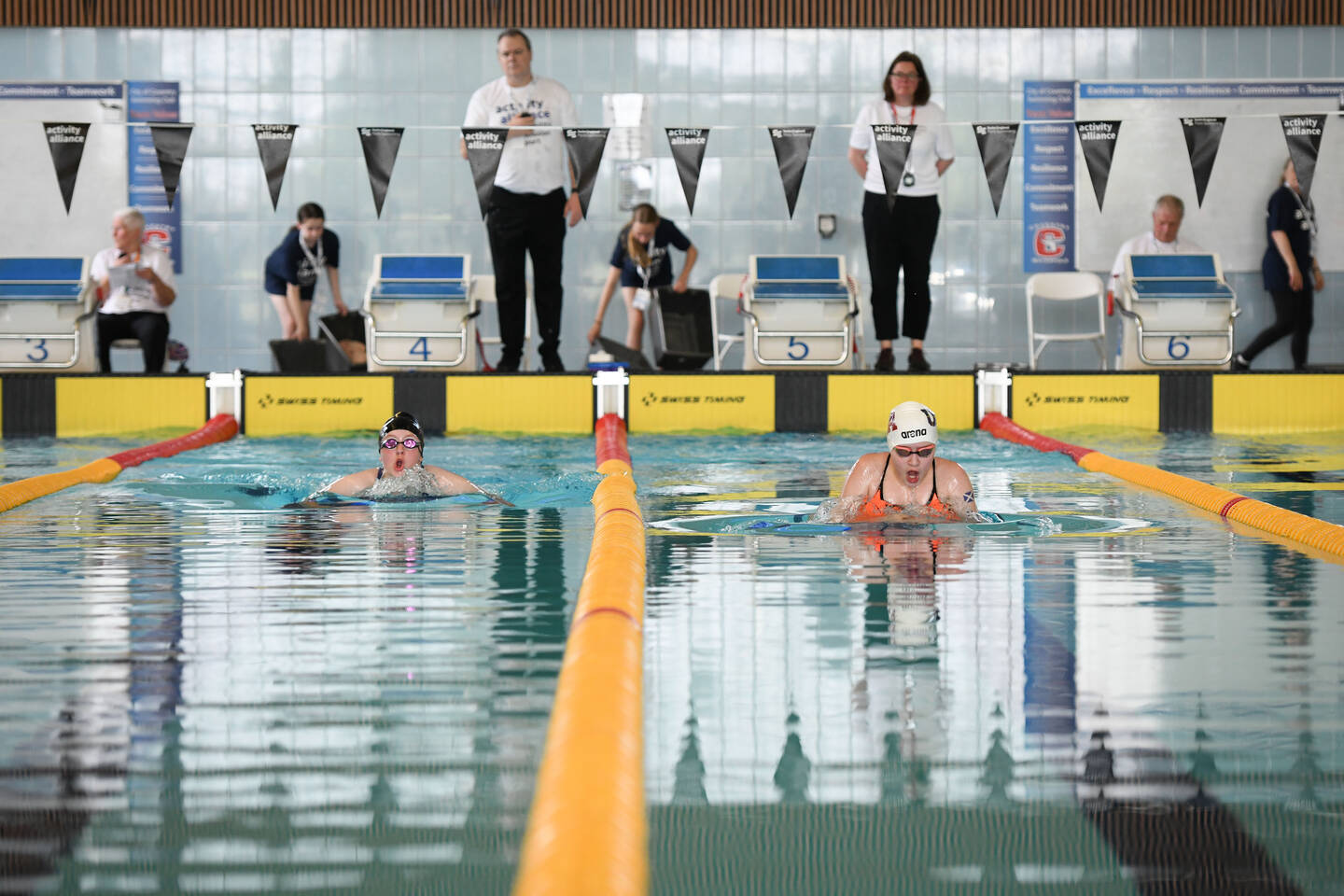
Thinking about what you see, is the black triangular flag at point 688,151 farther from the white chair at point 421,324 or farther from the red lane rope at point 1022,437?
the red lane rope at point 1022,437

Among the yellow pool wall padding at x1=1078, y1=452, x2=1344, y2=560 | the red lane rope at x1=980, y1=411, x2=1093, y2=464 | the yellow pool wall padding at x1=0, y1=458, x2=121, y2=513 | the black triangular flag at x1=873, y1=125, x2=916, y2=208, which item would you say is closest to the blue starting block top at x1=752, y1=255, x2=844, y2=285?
the black triangular flag at x1=873, y1=125, x2=916, y2=208

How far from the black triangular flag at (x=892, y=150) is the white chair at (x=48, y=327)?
215 inches

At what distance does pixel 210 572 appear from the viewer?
4023 millimetres

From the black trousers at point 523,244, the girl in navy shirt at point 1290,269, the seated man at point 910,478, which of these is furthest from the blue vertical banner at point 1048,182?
the seated man at point 910,478

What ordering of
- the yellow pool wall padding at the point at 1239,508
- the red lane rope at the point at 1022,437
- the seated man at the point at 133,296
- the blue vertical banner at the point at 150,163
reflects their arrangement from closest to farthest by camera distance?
the yellow pool wall padding at the point at 1239,508
the red lane rope at the point at 1022,437
the seated man at the point at 133,296
the blue vertical banner at the point at 150,163

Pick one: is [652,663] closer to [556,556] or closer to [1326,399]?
[556,556]

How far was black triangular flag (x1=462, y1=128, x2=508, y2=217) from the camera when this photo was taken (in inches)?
368

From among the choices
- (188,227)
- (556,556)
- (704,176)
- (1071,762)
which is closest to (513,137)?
(704,176)

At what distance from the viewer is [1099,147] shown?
9398 millimetres

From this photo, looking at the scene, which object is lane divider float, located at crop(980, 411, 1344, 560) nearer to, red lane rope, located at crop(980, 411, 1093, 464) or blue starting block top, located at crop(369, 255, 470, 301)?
red lane rope, located at crop(980, 411, 1093, 464)

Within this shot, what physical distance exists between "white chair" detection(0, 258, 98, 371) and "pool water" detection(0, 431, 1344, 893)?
575 centimetres

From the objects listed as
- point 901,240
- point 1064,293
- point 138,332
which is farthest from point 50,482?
point 1064,293

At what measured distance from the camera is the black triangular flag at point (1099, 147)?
30.5 ft

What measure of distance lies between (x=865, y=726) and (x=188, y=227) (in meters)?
12.1
